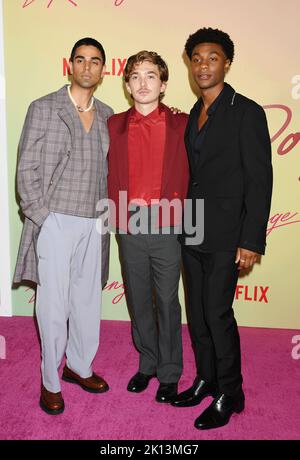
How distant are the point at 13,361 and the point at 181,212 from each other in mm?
1424

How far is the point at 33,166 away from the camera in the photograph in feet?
7.54

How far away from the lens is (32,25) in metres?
3.27

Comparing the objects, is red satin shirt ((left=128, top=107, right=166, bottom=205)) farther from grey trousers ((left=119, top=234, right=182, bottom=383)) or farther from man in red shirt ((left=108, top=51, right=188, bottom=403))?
grey trousers ((left=119, top=234, right=182, bottom=383))

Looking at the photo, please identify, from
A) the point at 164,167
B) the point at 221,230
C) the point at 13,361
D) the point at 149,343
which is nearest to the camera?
the point at 221,230

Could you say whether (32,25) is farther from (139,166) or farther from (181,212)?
(181,212)

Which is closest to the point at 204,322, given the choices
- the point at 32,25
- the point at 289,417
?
the point at 289,417

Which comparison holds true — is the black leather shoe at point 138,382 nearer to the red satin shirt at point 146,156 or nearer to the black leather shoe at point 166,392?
the black leather shoe at point 166,392

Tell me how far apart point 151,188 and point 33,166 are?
0.58 meters

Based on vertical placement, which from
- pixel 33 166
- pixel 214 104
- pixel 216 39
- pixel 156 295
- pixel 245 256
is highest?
pixel 216 39

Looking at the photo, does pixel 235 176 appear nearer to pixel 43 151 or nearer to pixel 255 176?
pixel 255 176

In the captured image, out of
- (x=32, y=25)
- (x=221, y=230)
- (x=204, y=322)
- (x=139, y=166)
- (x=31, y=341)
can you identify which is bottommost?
(x=31, y=341)

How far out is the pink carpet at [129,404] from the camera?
223 cm

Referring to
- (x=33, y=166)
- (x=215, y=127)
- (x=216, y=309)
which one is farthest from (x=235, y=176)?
(x=33, y=166)

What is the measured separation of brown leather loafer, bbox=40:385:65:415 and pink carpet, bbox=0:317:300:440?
0.11 ft
